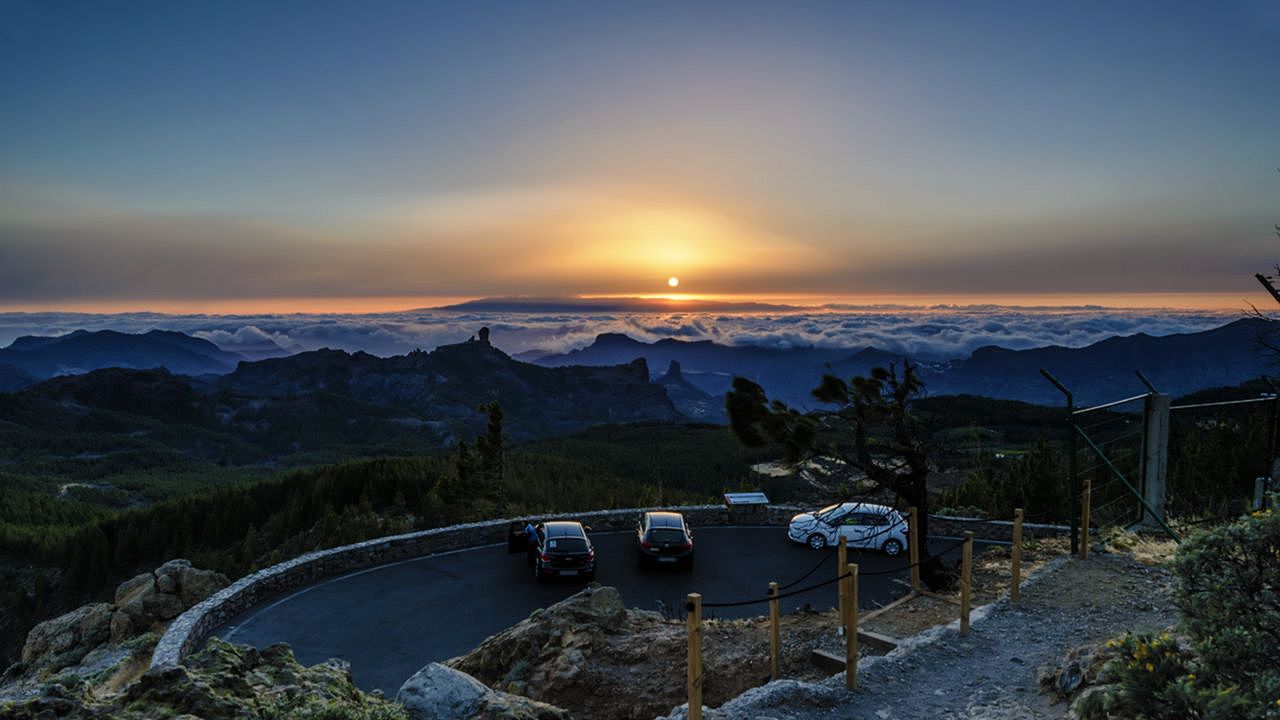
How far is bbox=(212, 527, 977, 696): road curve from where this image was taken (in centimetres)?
1295

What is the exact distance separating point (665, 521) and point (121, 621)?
13.7m

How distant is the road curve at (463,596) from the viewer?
12.9 meters

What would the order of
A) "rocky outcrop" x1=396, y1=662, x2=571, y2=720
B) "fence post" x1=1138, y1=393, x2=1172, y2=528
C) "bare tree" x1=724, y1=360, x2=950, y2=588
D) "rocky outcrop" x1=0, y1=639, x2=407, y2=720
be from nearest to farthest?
"rocky outcrop" x1=0, y1=639, x2=407, y2=720, "rocky outcrop" x1=396, y1=662, x2=571, y2=720, "bare tree" x1=724, y1=360, x2=950, y2=588, "fence post" x1=1138, y1=393, x2=1172, y2=528

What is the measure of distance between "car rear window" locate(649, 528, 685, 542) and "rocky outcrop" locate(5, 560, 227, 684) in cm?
1118

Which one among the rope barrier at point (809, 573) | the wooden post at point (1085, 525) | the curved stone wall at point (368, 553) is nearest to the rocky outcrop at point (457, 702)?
the rope barrier at point (809, 573)

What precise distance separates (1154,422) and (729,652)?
9.65 metres

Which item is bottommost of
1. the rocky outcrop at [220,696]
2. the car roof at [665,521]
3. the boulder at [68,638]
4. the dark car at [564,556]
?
the boulder at [68,638]

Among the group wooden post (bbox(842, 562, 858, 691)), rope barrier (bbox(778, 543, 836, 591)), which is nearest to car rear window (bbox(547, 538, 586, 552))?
rope barrier (bbox(778, 543, 836, 591))

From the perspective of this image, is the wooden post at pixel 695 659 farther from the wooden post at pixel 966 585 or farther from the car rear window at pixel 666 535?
the car rear window at pixel 666 535

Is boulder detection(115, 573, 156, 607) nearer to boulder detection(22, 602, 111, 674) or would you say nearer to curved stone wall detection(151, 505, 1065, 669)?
boulder detection(22, 602, 111, 674)

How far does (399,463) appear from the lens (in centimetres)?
3712

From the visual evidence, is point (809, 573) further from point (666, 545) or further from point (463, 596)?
point (463, 596)

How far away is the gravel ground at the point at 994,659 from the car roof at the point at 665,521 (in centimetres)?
855

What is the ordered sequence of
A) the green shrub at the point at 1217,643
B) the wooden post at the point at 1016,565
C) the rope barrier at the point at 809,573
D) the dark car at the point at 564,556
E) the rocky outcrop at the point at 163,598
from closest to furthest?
the green shrub at the point at 1217,643, the rope barrier at the point at 809,573, the wooden post at the point at 1016,565, the rocky outcrop at the point at 163,598, the dark car at the point at 564,556
